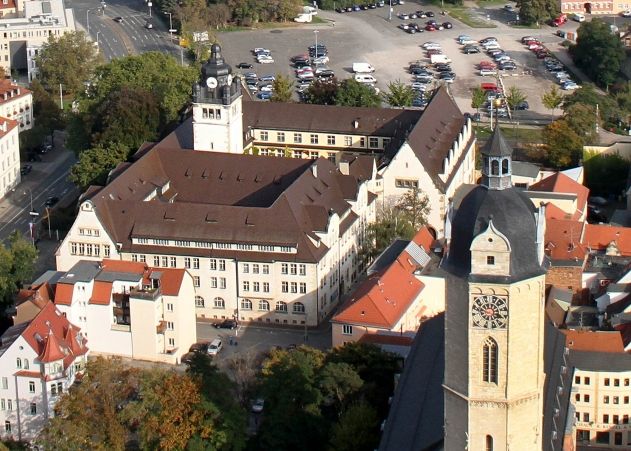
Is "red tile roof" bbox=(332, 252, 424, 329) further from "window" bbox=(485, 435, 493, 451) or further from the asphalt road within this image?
the asphalt road

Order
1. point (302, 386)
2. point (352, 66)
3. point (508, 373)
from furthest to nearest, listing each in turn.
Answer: point (352, 66) → point (302, 386) → point (508, 373)

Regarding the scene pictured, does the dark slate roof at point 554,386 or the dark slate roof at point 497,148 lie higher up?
the dark slate roof at point 497,148

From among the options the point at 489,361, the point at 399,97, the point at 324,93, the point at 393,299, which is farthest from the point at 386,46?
the point at 489,361

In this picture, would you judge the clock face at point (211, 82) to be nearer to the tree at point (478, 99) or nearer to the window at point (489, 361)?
the tree at point (478, 99)

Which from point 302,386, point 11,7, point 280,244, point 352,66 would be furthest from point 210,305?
point 11,7

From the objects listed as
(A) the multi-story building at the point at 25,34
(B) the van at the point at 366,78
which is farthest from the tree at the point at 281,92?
(A) the multi-story building at the point at 25,34

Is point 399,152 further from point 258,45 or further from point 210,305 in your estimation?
point 258,45

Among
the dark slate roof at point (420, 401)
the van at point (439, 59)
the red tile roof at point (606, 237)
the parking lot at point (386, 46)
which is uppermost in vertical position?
the dark slate roof at point (420, 401)
